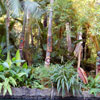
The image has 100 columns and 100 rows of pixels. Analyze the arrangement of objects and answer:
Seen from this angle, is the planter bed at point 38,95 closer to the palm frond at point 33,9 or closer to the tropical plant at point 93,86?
the tropical plant at point 93,86

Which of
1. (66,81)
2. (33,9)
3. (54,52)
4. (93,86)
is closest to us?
(66,81)

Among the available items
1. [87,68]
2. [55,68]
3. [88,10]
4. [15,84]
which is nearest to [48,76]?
[55,68]

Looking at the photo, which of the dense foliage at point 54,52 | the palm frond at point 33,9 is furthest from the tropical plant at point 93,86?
the palm frond at point 33,9

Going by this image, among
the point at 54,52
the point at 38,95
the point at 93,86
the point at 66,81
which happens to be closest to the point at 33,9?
the point at 54,52

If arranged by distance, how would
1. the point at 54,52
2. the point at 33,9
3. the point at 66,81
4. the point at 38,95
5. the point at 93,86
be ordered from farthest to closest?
the point at 54,52
the point at 33,9
the point at 93,86
the point at 38,95
the point at 66,81

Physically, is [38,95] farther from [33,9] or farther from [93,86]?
[33,9]

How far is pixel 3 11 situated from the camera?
12.8 m

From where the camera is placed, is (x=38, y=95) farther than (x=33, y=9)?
No

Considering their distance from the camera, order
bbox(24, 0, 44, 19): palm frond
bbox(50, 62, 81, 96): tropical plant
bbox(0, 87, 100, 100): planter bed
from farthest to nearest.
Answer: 1. bbox(24, 0, 44, 19): palm frond
2. bbox(0, 87, 100, 100): planter bed
3. bbox(50, 62, 81, 96): tropical plant

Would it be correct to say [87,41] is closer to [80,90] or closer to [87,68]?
[87,68]

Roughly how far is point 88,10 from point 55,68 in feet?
11.5

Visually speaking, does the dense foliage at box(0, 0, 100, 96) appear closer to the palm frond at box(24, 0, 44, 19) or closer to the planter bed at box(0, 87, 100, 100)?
the palm frond at box(24, 0, 44, 19)

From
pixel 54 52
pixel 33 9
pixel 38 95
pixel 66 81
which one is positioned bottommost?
pixel 38 95

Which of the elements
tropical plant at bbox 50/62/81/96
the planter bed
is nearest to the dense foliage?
tropical plant at bbox 50/62/81/96
